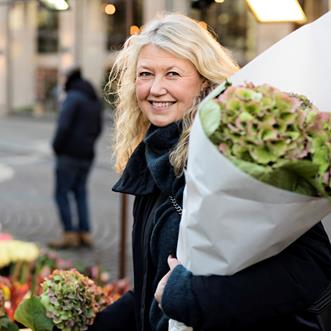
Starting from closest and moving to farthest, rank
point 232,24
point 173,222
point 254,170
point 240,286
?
point 254,170, point 240,286, point 173,222, point 232,24

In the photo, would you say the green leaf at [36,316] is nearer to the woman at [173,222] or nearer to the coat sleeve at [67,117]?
the woman at [173,222]

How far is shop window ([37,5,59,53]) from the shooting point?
2289cm

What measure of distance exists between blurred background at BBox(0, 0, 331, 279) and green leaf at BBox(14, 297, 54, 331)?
288 cm

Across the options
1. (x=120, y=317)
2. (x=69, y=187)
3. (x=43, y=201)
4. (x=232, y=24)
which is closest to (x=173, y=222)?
(x=120, y=317)

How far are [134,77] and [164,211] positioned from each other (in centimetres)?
46

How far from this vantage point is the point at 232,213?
153cm

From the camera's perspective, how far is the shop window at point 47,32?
22.9 metres

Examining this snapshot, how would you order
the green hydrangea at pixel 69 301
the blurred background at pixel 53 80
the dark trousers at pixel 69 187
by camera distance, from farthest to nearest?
the blurred background at pixel 53 80, the dark trousers at pixel 69 187, the green hydrangea at pixel 69 301

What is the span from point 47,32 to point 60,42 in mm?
891

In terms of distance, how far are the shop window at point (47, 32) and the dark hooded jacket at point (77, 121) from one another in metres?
16.0

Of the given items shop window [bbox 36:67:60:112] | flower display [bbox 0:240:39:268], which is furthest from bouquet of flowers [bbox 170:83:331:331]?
shop window [bbox 36:67:60:112]

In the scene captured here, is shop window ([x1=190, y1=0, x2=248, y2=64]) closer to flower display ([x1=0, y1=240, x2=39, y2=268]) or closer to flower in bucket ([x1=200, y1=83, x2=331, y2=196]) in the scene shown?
flower display ([x1=0, y1=240, x2=39, y2=268])

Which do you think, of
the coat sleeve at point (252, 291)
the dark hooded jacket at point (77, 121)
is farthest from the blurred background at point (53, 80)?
the coat sleeve at point (252, 291)

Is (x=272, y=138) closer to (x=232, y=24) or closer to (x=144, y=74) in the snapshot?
(x=144, y=74)
